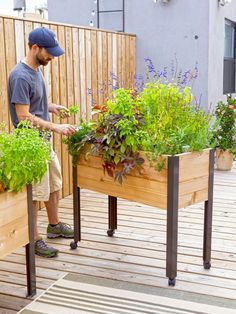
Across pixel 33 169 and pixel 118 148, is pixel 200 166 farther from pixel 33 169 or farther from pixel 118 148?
pixel 33 169

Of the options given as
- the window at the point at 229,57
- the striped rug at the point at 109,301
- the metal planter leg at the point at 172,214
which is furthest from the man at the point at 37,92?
the window at the point at 229,57

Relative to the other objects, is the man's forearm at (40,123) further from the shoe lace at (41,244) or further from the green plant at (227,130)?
the green plant at (227,130)

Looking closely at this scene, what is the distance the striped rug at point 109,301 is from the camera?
8.68 ft

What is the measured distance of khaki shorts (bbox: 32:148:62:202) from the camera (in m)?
3.38

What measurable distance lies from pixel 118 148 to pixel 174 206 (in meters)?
0.52

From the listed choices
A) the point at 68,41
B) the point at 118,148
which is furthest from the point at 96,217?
the point at 68,41

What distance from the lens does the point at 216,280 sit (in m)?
3.02

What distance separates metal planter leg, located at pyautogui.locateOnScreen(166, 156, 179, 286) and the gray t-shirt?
1128 millimetres

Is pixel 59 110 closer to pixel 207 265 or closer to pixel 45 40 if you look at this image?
pixel 45 40

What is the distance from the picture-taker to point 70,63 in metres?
4.87

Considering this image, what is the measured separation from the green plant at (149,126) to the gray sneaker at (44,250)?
32.5 inches

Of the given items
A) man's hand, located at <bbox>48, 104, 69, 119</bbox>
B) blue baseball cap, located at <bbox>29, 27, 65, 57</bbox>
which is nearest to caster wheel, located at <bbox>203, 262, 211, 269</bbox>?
man's hand, located at <bbox>48, 104, 69, 119</bbox>

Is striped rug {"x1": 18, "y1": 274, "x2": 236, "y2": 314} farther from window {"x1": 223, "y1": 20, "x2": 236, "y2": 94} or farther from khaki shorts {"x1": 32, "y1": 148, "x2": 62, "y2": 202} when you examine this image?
window {"x1": 223, "y1": 20, "x2": 236, "y2": 94}

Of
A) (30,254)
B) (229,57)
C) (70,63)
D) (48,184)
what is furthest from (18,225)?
(229,57)
